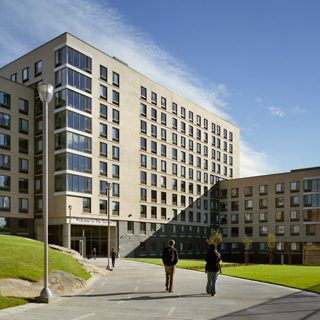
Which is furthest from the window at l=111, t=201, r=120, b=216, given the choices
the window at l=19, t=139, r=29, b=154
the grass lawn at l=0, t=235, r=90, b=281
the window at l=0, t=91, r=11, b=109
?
the grass lawn at l=0, t=235, r=90, b=281

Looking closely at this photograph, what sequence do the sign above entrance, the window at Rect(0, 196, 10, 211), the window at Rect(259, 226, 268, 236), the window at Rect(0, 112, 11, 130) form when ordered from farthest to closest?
the window at Rect(259, 226, 268, 236) → the window at Rect(0, 112, 11, 130) → the sign above entrance → the window at Rect(0, 196, 10, 211)

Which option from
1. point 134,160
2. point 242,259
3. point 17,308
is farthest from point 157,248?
point 17,308

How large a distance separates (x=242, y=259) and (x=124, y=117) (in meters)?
39.1

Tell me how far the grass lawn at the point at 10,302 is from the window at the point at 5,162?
46.8 m

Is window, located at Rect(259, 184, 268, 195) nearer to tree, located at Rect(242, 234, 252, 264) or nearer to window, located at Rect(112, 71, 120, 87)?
tree, located at Rect(242, 234, 252, 264)

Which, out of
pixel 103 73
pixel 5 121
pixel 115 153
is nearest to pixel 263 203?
pixel 115 153

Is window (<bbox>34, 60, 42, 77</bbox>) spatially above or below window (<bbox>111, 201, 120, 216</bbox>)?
above

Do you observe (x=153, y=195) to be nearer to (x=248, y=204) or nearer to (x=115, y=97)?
(x=115, y=97)

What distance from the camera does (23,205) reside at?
6184cm

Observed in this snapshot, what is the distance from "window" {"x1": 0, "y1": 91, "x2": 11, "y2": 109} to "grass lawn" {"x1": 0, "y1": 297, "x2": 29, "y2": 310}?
48552 millimetres

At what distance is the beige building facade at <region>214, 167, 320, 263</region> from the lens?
272 feet

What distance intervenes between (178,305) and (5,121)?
167ft

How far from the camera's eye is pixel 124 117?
7069 centimetres

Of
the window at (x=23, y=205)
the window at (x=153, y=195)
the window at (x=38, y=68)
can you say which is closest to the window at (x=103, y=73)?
the window at (x=38, y=68)
